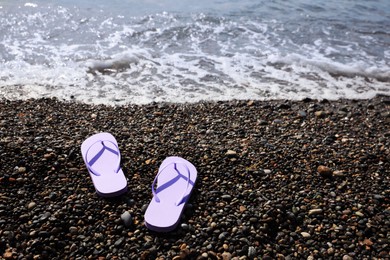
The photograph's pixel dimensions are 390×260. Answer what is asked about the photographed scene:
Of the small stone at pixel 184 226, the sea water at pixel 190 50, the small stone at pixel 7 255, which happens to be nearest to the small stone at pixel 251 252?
the small stone at pixel 184 226

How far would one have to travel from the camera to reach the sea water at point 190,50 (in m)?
6.96

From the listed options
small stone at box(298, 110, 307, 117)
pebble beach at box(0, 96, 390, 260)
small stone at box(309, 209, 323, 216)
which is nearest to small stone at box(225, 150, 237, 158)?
pebble beach at box(0, 96, 390, 260)

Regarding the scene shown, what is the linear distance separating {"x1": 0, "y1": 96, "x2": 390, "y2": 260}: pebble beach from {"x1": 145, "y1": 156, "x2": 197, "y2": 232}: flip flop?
84 mm

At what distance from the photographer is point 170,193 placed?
3969 millimetres

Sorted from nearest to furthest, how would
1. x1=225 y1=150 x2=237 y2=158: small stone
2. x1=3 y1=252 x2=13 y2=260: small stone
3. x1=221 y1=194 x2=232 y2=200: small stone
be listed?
x1=3 y1=252 x2=13 y2=260: small stone < x1=221 y1=194 x2=232 y2=200: small stone < x1=225 y1=150 x2=237 y2=158: small stone

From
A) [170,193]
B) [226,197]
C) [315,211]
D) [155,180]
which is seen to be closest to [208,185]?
[226,197]

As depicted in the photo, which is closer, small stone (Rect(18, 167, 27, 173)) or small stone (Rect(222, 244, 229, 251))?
small stone (Rect(222, 244, 229, 251))

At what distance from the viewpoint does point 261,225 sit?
137 inches

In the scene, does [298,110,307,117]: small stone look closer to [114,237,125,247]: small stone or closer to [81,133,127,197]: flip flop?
[81,133,127,197]: flip flop

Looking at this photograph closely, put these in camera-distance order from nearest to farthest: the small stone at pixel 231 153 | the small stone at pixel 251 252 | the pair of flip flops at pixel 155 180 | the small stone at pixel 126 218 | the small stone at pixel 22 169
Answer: the small stone at pixel 251 252
the small stone at pixel 126 218
the pair of flip flops at pixel 155 180
the small stone at pixel 22 169
the small stone at pixel 231 153

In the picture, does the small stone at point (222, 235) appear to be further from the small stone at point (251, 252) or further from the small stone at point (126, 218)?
the small stone at point (126, 218)

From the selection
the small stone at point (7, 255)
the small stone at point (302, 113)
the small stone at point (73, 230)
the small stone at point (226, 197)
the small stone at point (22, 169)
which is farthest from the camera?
the small stone at point (302, 113)

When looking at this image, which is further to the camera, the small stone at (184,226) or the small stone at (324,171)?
the small stone at (324,171)

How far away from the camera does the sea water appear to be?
696cm
